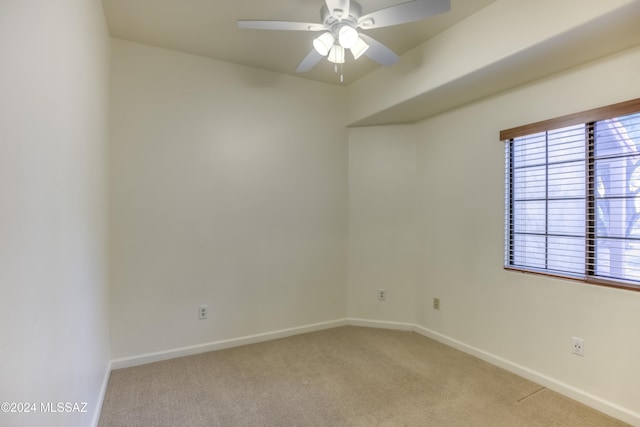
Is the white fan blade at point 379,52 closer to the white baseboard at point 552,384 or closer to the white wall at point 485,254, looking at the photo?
the white wall at point 485,254

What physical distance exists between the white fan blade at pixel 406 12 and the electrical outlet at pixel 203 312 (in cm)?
259

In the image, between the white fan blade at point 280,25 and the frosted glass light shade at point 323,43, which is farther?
the frosted glass light shade at point 323,43

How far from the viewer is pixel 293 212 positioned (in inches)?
138

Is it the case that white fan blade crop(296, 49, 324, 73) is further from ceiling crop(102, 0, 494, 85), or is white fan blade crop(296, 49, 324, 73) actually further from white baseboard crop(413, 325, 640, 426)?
white baseboard crop(413, 325, 640, 426)

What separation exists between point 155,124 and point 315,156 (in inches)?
61.9

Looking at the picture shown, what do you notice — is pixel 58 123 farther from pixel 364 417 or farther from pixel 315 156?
pixel 315 156

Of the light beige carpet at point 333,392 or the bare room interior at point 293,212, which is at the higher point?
the bare room interior at point 293,212

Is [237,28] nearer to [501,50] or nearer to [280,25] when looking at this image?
[280,25]

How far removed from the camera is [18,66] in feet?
2.98

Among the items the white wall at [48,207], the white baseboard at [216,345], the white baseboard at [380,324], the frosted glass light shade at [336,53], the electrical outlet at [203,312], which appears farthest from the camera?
the white baseboard at [380,324]

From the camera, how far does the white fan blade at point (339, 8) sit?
1796 mm

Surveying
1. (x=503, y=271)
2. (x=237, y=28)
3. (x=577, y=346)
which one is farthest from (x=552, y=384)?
(x=237, y=28)

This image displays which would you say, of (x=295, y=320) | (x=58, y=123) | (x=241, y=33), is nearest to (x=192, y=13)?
(x=241, y=33)

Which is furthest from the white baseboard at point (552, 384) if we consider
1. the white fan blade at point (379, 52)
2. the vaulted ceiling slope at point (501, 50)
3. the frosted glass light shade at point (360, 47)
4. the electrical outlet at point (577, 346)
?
the frosted glass light shade at point (360, 47)
